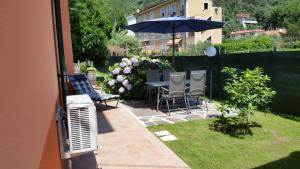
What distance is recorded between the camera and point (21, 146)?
51.4 inches

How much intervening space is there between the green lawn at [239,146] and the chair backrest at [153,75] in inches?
108

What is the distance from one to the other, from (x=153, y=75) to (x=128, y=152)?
450 cm

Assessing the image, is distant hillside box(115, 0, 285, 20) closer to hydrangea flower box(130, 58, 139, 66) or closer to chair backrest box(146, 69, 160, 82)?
hydrangea flower box(130, 58, 139, 66)

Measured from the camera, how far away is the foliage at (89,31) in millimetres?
12992

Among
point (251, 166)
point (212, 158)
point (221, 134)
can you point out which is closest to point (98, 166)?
point (212, 158)

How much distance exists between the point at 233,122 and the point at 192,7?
3082cm

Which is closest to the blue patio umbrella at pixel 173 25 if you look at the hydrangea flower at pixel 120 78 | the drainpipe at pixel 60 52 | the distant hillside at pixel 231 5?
the hydrangea flower at pixel 120 78

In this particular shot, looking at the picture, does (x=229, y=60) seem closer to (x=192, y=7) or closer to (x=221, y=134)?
(x=221, y=134)

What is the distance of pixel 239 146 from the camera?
Answer: 5258 mm

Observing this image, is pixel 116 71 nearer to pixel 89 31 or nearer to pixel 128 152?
pixel 89 31

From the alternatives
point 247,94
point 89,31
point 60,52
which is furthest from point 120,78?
point 247,94

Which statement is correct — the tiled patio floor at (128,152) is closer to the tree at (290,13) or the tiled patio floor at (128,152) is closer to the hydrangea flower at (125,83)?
the hydrangea flower at (125,83)

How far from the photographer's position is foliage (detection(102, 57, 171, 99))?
967 cm

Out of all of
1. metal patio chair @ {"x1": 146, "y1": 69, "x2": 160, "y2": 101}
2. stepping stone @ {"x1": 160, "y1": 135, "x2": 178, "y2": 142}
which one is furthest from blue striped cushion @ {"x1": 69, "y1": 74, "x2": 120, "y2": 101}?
stepping stone @ {"x1": 160, "y1": 135, "x2": 178, "y2": 142}
